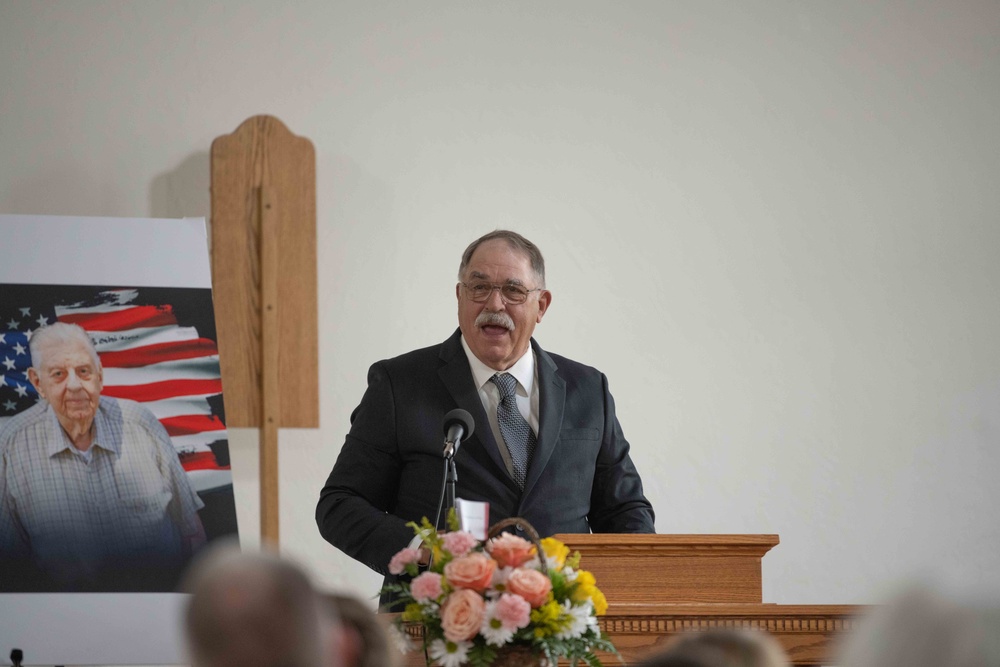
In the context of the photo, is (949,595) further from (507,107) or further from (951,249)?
(951,249)

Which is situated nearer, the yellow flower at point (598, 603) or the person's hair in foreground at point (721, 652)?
the person's hair in foreground at point (721, 652)

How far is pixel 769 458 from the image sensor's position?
5250 millimetres

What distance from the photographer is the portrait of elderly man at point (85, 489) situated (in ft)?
13.4

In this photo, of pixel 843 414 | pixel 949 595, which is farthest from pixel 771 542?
pixel 843 414

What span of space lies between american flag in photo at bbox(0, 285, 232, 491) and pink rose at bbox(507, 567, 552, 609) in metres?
2.19

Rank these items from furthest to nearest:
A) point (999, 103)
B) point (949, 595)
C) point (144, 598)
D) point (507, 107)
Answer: point (999, 103) < point (507, 107) < point (144, 598) < point (949, 595)

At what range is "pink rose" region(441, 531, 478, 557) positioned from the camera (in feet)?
7.64

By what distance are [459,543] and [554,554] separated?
0.20m

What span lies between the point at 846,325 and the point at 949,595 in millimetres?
4597

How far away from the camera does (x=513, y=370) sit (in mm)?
3785

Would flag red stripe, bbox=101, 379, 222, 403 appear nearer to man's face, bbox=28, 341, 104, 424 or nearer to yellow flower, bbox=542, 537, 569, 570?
man's face, bbox=28, 341, 104, 424

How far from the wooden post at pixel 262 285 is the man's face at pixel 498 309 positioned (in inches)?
47.5

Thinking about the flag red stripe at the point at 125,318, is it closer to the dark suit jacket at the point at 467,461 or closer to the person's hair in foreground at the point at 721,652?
the dark suit jacket at the point at 467,461

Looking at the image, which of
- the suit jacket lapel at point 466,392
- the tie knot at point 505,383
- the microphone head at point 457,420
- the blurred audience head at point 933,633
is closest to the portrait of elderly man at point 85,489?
the suit jacket lapel at point 466,392
